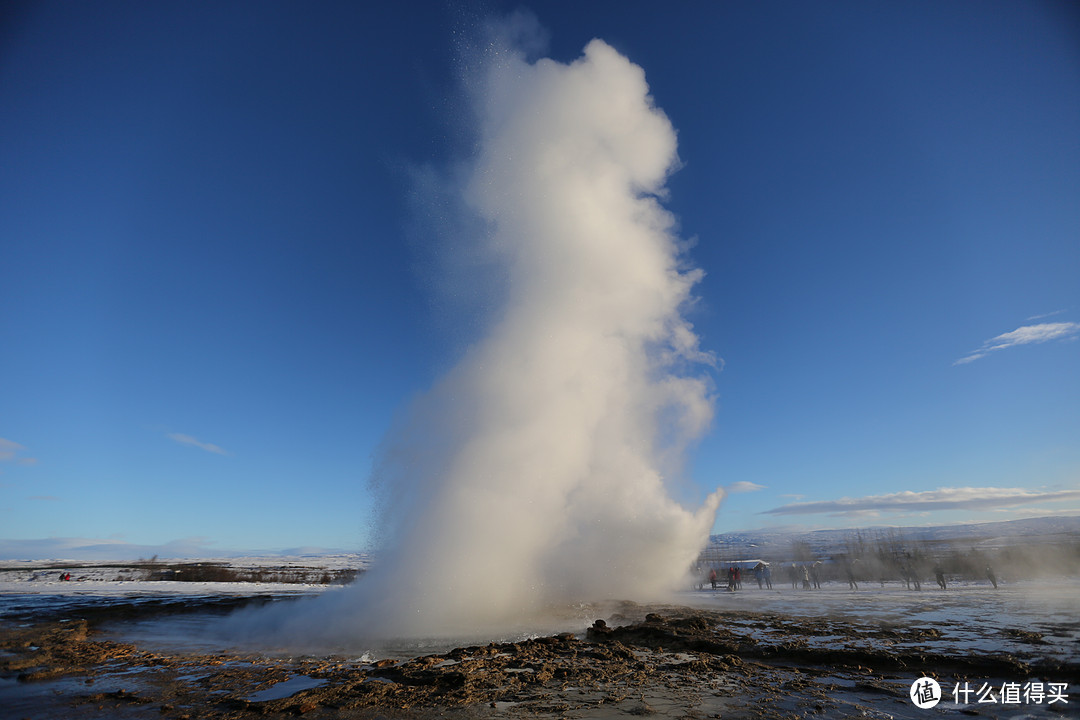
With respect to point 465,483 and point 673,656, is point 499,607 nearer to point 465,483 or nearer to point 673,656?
point 465,483

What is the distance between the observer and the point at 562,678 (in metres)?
9.80

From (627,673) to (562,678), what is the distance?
4.98ft

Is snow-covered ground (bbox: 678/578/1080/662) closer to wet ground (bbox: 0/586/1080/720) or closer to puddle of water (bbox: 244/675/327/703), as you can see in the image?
wet ground (bbox: 0/586/1080/720)

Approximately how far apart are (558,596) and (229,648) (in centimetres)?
1520

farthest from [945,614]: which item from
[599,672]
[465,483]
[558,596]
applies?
[465,483]

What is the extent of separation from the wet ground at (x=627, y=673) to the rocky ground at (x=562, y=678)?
0.05 metres

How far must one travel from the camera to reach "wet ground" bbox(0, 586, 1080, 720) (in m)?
7.94

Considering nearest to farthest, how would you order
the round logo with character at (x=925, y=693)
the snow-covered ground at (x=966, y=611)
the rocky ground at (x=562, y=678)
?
the round logo with character at (x=925, y=693)
the rocky ground at (x=562, y=678)
the snow-covered ground at (x=966, y=611)

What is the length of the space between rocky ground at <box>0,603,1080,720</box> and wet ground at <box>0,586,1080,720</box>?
0.05 meters

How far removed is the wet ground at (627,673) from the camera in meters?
7.94

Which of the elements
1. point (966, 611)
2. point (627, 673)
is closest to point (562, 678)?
point (627, 673)
